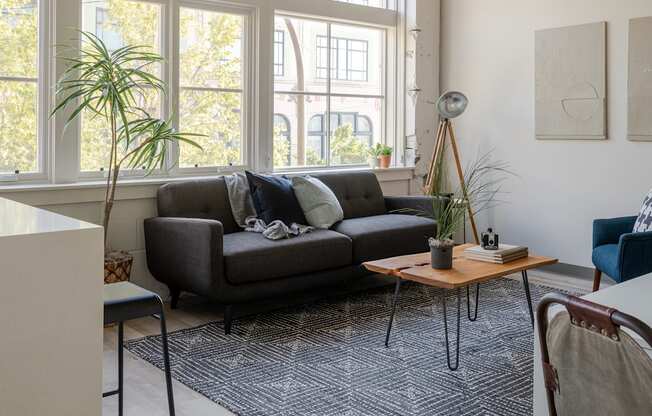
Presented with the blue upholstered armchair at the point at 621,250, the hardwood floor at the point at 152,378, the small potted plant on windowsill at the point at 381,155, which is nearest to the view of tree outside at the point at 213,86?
the small potted plant on windowsill at the point at 381,155

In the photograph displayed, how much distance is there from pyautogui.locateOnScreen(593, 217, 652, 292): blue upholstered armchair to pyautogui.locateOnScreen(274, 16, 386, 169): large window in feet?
7.43

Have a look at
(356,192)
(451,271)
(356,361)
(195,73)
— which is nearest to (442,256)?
(451,271)

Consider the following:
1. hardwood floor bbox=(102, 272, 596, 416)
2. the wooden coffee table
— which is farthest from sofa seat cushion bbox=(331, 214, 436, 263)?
the wooden coffee table

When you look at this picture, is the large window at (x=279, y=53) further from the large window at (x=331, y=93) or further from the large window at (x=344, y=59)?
the large window at (x=344, y=59)

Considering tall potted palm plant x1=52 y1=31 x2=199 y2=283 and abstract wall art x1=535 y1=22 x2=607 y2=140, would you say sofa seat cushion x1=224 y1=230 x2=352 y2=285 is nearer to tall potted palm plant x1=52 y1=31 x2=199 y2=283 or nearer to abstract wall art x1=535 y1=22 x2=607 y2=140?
tall potted palm plant x1=52 y1=31 x2=199 y2=283

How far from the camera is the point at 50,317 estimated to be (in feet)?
5.79

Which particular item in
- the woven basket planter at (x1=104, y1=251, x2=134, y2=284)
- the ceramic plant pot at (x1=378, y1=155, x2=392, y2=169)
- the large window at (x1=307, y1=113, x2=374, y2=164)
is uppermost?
the large window at (x1=307, y1=113, x2=374, y2=164)

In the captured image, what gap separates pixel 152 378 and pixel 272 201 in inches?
66.3

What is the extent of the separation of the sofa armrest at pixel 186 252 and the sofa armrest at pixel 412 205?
1.89m

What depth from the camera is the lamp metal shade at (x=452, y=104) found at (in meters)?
5.61

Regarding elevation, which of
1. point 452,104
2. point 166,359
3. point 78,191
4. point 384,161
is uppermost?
point 452,104

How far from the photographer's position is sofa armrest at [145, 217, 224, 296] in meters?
3.80

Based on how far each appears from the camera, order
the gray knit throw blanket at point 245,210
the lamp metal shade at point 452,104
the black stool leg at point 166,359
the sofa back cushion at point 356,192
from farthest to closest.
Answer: the lamp metal shade at point 452,104
the sofa back cushion at point 356,192
the gray knit throw blanket at point 245,210
the black stool leg at point 166,359

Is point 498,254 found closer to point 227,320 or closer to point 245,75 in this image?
point 227,320
